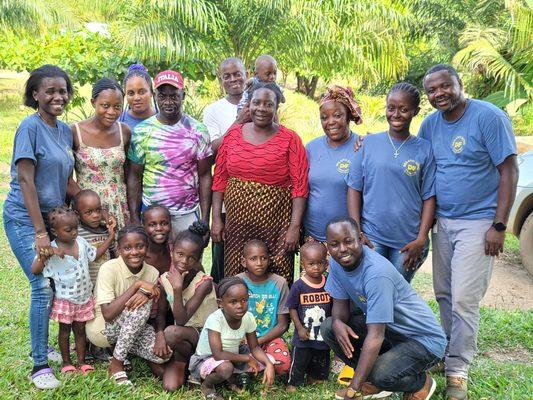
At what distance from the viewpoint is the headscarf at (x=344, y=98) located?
4129mm

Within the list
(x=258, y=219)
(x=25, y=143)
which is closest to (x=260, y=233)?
(x=258, y=219)

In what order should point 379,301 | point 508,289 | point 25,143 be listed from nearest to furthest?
point 379,301 < point 25,143 < point 508,289

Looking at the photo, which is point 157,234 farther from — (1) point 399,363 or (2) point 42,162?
(1) point 399,363

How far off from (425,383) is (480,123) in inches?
63.1

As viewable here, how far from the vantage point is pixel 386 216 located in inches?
157

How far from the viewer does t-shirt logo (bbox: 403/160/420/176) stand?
3.93m

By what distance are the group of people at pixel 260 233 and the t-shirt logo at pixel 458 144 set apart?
0.01 m

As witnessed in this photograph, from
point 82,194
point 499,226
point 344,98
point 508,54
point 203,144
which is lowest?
point 499,226

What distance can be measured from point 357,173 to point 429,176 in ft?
1.49

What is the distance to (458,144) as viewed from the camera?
3873 mm

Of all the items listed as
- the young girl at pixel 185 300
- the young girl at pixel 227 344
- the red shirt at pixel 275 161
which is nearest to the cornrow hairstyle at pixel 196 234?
the young girl at pixel 185 300

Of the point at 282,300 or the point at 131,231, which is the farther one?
the point at 282,300

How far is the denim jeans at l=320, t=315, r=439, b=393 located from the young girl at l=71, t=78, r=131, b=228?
1711mm

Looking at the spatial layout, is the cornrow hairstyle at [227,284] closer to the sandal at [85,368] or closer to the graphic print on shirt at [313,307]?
the graphic print on shirt at [313,307]
